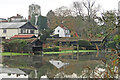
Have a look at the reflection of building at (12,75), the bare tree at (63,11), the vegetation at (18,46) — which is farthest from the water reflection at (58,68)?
the bare tree at (63,11)

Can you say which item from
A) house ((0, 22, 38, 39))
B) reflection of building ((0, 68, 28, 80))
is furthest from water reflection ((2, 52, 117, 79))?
house ((0, 22, 38, 39))

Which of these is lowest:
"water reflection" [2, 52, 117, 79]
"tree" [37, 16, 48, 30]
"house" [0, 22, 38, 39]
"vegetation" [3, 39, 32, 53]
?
"water reflection" [2, 52, 117, 79]

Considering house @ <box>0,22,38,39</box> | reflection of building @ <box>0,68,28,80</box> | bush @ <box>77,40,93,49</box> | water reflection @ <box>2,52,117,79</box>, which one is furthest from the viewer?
house @ <box>0,22,38,39</box>

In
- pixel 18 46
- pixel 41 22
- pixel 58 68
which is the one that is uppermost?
pixel 41 22

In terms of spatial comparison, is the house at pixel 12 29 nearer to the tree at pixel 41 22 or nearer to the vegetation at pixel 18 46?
the vegetation at pixel 18 46

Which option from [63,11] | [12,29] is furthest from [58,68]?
[63,11]

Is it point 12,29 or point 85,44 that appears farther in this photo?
point 12,29

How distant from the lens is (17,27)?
144ft

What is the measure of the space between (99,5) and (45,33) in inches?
601

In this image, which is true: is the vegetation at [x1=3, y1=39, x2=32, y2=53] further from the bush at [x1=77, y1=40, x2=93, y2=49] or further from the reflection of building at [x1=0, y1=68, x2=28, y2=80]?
the reflection of building at [x1=0, y1=68, x2=28, y2=80]

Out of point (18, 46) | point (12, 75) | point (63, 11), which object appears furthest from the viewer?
point (63, 11)

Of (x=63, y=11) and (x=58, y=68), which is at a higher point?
(x=63, y=11)

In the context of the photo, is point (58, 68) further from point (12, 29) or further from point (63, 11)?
point (63, 11)

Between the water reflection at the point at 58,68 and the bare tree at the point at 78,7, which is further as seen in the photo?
the bare tree at the point at 78,7
